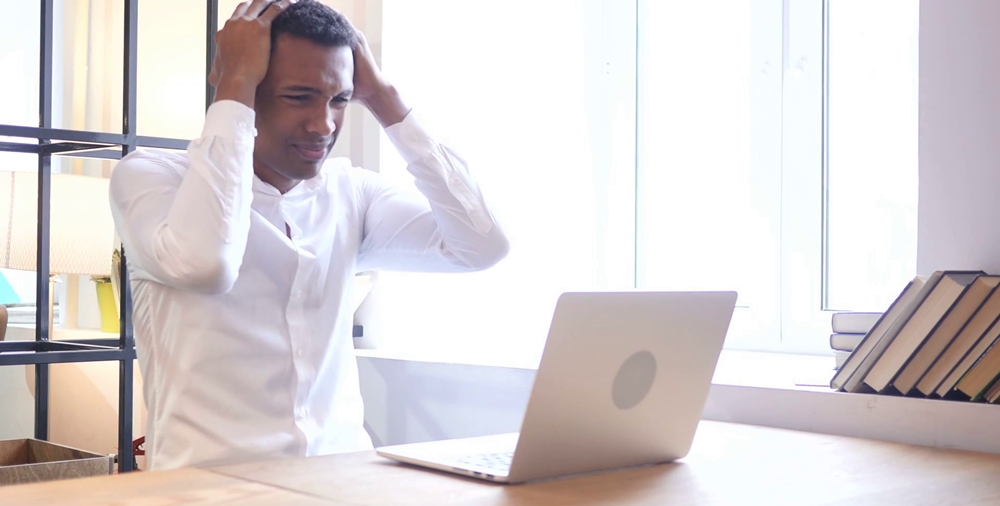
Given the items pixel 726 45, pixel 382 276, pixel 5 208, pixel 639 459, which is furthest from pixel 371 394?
pixel 639 459

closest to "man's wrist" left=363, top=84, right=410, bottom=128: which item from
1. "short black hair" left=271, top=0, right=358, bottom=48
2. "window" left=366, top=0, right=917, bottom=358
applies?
"short black hair" left=271, top=0, right=358, bottom=48

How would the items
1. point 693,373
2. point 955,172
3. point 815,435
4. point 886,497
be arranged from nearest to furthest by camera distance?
point 886,497 < point 693,373 < point 815,435 < point 955,172

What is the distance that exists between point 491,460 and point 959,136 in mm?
1063

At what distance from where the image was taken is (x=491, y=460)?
133 cm

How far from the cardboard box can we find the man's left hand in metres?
0.85

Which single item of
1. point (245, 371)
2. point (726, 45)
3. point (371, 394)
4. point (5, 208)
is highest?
point (726, 45)

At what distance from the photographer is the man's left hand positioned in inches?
73.1

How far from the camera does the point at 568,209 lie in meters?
2.93

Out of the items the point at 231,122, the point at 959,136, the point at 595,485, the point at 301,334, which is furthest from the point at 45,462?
the point at 959,136

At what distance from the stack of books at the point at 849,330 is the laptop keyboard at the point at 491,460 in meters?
0.76

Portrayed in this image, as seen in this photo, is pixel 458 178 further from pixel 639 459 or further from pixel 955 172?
pixel 955 172

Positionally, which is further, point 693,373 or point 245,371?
point 245,371

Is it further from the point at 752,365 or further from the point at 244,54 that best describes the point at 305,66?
the point at 752,365

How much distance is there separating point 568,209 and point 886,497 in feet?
5.97
